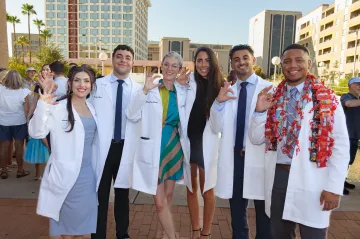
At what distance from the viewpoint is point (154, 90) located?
3098mm

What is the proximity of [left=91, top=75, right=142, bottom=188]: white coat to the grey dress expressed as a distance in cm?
31

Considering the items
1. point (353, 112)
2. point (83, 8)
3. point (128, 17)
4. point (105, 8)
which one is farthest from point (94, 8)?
point (353, 112)

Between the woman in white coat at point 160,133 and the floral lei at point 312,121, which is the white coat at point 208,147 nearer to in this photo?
the woman in white coat at point 160,133

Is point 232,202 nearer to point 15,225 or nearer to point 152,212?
point 152,212

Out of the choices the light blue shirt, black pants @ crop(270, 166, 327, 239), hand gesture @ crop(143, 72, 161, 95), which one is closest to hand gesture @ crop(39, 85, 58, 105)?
the light blue shirt


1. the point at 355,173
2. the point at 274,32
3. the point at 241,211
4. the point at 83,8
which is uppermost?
the point at 83,8

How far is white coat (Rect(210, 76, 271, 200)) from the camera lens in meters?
2.91

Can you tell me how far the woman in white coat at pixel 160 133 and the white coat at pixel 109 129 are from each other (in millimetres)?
92

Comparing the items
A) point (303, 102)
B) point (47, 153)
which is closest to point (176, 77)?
point (303, 102)

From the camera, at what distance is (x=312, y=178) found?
2174 millimetres

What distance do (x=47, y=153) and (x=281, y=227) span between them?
4224 millimetres

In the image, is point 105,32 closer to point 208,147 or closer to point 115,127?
point 115,127

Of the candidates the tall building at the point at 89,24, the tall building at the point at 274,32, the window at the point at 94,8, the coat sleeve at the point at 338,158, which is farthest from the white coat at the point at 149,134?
the tall building at the point at 274,32

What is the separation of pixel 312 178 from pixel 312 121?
16.8 inches
